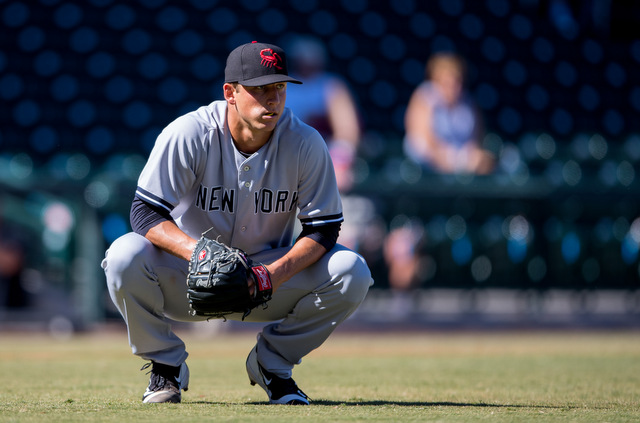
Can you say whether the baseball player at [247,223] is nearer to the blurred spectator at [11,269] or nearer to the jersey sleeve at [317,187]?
the jersey sleeve at [317,187]

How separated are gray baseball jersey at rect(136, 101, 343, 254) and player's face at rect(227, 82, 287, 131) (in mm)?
153

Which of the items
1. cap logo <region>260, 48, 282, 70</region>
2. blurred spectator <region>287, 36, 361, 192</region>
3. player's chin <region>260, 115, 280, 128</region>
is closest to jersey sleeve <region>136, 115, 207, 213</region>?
player's chin <region>260, 115, 280, 128</region>

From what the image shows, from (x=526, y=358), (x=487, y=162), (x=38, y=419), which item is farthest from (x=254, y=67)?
(x=487, y=162)

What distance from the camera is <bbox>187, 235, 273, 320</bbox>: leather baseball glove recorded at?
2.99 meters

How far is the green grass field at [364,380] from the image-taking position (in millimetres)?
2936

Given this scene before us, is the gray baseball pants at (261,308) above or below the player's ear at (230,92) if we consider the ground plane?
below

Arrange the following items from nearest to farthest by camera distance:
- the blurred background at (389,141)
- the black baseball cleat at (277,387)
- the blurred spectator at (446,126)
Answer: the black baseball cleat at (277,387)
the blurred background at (389,141)
the blurred spectator at (446,126)

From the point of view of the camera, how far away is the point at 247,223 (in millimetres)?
3457

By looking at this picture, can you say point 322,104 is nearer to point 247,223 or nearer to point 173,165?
point 247,223

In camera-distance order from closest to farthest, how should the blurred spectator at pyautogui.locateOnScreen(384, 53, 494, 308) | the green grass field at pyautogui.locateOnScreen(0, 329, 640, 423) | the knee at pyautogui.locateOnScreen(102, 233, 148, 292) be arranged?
the green grass field at pyautogui.locateOnScreen(0, 329, 640, 423) < the knee at pyautogui.locateOnScreen(102, 233, 148, 292) < the blurred spectator at pyautogui.locateOnScreen(384, 53, 494, 308)

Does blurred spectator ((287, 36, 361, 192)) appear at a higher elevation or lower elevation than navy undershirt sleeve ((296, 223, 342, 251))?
higher

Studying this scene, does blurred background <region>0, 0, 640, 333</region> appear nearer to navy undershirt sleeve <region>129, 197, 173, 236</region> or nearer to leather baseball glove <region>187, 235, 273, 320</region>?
navy undershirt sleeve <region>129, 197, 173, 236</region>

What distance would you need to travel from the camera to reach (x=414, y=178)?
26.2ft

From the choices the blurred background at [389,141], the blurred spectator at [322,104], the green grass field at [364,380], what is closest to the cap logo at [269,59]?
the green grass field at [364,380]
